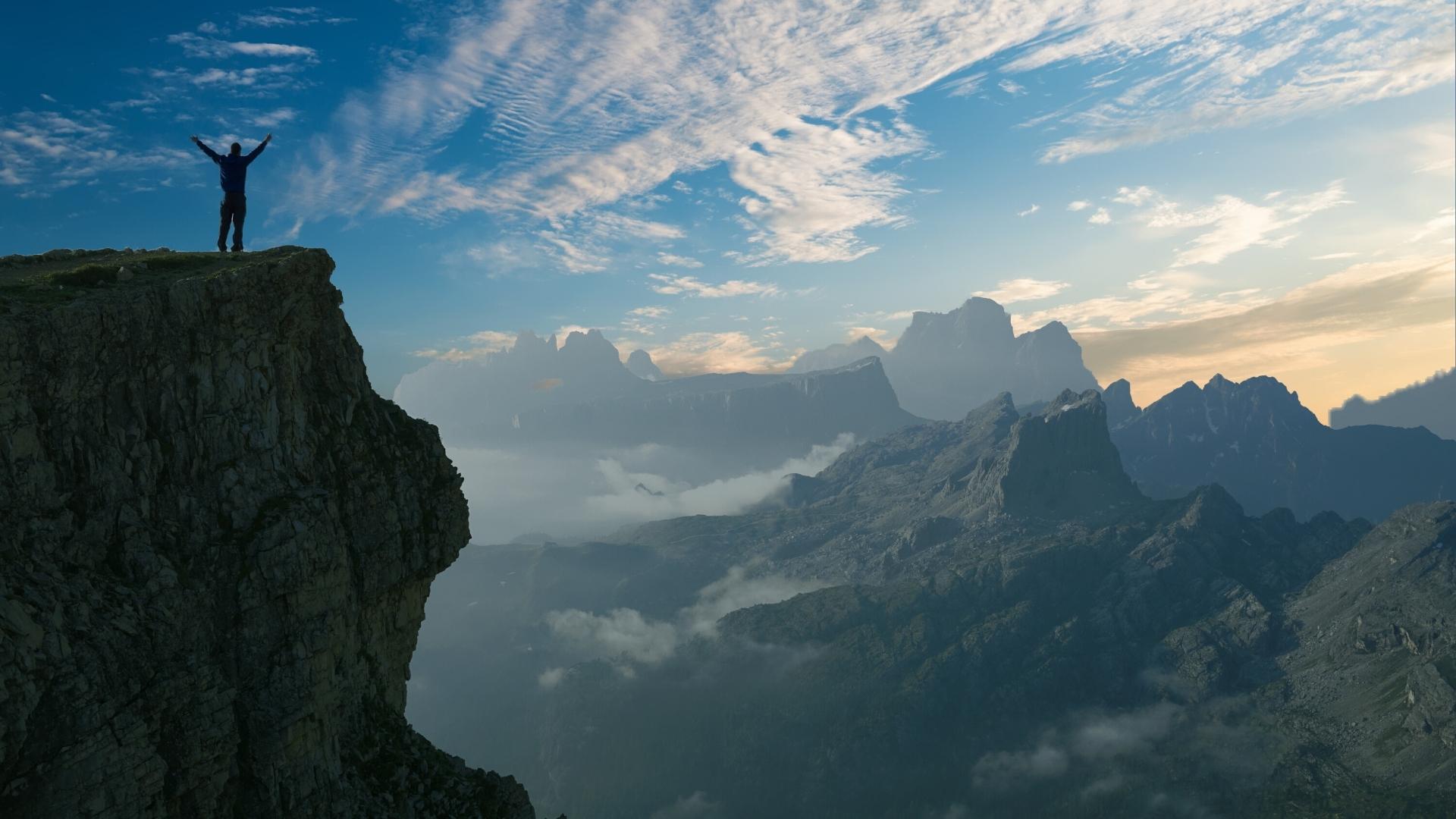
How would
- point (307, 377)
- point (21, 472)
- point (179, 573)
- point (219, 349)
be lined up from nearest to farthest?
point (21, 472) < point (179, 573) < point (219, 349) < point (307, 377)

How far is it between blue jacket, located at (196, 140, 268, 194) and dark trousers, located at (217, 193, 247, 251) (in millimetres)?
606

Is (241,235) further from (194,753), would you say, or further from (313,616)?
(194,753)

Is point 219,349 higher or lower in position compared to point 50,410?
higher

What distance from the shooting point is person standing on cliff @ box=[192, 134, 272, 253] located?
4812 cm

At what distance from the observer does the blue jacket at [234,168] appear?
4794 cm

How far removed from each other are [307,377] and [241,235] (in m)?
12.7

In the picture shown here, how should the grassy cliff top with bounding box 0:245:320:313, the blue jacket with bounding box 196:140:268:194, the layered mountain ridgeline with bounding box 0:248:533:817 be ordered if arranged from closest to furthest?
1. the layered mountain ridgeline with bounding box 0:248:533:817
2. the grassy cliff top with bounding box 0:245:320:313
3. the blue jacket with bounding box 196:140:268:194

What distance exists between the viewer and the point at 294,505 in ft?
134

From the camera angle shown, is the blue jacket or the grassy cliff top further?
the blue jacket

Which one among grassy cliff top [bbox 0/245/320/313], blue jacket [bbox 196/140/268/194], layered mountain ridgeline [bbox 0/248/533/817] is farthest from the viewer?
blue jacket [bbox 196/140/268/194]

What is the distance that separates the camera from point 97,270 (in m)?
39.7

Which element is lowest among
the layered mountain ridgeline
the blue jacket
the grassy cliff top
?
the layered mountain ridgeline

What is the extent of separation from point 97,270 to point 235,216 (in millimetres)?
11811

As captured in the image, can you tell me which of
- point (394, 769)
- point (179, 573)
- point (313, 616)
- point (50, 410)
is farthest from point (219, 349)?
point (394, 769)
